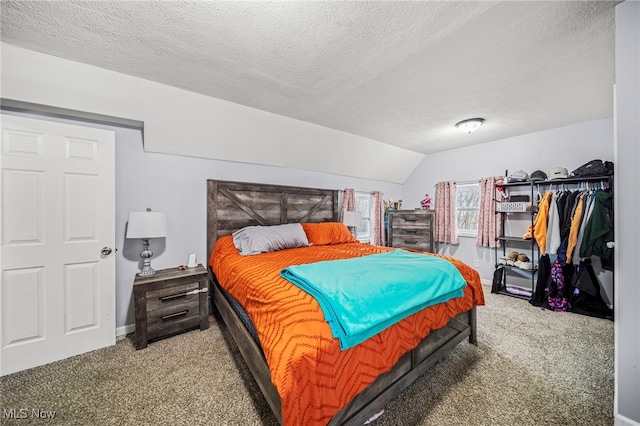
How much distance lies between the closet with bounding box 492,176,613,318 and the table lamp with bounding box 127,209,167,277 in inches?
187

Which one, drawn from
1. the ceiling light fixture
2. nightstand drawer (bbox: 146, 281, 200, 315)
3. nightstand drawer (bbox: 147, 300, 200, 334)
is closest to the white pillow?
nightstand drawer (bbox: 146, 281, 200, 315)

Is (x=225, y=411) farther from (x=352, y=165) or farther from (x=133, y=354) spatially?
(x=352, y=165)

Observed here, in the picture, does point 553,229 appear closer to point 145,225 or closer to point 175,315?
point 175,315

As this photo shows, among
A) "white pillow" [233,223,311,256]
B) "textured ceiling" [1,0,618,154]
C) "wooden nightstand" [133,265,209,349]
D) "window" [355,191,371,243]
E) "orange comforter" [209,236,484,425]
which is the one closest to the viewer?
"orange comforter" [209,236,484,425]

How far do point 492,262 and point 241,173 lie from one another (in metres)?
4.43

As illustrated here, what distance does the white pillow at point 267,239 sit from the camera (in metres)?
2.70

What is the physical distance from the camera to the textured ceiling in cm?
140

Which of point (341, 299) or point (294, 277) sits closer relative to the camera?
point (341, 299)

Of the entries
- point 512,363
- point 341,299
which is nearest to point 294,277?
point 341,299

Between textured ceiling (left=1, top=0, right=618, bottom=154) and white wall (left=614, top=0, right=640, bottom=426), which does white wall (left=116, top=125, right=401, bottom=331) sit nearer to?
textured ceiling (left=1, top=0, right=618, bottom=154)

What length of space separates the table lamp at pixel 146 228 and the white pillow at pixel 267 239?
79 cm

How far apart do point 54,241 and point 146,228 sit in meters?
0.67

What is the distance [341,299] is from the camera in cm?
128

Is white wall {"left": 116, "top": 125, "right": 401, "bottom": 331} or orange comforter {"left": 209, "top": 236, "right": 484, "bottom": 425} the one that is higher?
white wall {"left": 116, "top": 125, "right": 401, "bottom": 331}
